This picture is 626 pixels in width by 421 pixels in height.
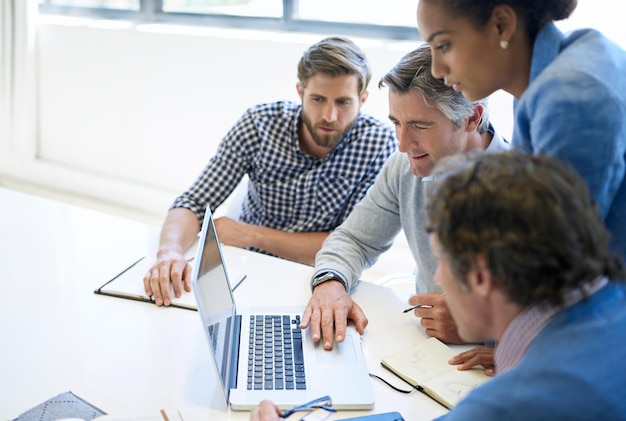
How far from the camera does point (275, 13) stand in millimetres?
3637

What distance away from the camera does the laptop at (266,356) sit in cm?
124

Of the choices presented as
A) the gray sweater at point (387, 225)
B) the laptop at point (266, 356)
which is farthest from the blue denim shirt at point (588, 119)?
the gray sweater at point (387, 225)

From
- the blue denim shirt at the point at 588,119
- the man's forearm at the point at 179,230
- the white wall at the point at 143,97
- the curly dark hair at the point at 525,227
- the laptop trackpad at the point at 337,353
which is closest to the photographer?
the curly dark hair at the point at 525,227

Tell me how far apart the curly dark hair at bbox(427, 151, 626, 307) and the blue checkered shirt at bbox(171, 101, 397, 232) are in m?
1.41

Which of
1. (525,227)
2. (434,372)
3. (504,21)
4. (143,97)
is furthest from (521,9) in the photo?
(143,97)

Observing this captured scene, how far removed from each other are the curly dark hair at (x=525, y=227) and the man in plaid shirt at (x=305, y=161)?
1.33m

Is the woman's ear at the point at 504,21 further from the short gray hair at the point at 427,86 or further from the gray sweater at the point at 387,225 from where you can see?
the gray sweater at the point at 387,225

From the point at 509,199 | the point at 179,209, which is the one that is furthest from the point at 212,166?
the point at 509,199

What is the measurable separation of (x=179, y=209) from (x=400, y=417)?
1.20 metres

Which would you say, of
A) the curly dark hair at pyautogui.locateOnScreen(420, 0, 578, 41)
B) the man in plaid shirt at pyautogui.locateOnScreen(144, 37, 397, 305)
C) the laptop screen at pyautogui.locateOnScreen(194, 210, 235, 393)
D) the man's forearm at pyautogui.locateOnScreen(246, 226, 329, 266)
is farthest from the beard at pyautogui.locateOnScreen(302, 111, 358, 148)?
the curly dark hair at pyautogui.locateOnScreen(420, 0, 578, 41)

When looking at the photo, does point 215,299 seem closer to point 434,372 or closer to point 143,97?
point 434,372

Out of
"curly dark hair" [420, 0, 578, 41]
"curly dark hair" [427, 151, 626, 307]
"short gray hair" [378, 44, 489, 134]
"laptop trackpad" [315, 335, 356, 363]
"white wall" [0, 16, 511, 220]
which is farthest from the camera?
"white wall" [0, 16, 511, 220]

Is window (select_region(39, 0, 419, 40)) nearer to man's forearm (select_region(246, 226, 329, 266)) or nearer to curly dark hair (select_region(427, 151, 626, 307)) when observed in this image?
man's forearm (select_region(246, 226, 329, 266))

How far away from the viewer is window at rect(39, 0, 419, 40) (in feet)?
10.9
